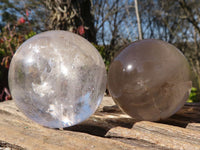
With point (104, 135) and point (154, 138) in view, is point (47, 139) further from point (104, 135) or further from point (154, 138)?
point (154, 138)

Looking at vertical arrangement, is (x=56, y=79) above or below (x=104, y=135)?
above

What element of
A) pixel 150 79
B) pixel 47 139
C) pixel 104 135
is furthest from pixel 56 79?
pixel 150 79

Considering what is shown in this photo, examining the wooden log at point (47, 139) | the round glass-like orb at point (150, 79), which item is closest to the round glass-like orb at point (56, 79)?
the wooden log at point (47, 139)

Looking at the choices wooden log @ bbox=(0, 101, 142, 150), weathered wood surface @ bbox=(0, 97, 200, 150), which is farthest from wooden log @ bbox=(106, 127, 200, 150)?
wooden log @ bbox=(0, 101, 142, 150)

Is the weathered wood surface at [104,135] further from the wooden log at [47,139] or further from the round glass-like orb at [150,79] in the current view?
the round glass-like orb at [150,79]

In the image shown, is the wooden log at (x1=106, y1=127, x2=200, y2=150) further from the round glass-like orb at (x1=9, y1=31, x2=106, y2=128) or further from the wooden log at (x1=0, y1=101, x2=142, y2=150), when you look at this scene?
the round glass-like orb at (x1=9, y1=31, x2=106, y2=128)

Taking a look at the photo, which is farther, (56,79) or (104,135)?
(104,135)
